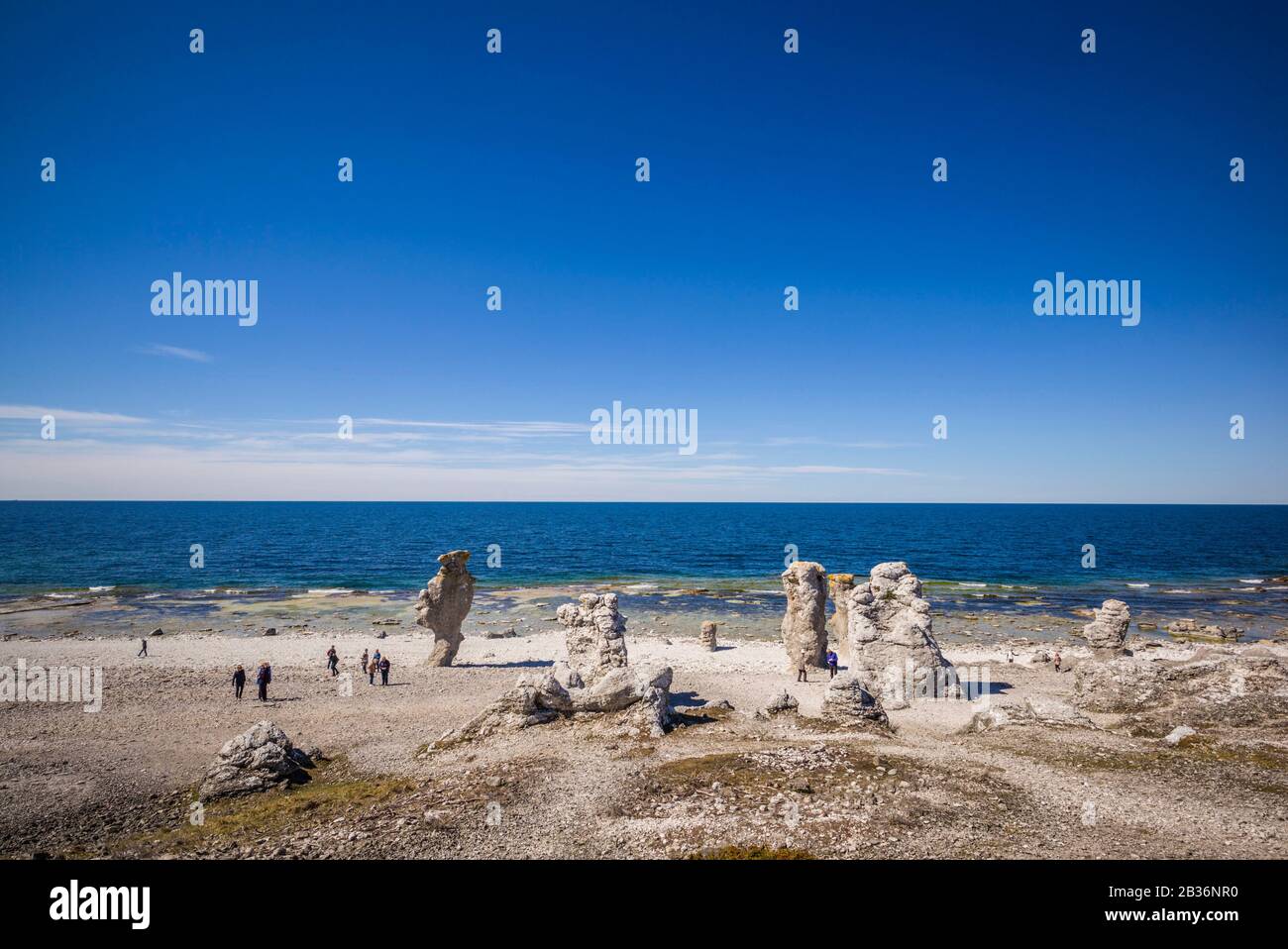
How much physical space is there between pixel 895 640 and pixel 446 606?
83.3 feet

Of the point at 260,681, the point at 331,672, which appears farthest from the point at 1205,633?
the point at 260,681

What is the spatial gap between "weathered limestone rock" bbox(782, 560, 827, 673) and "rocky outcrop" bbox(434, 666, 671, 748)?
13.7 metres

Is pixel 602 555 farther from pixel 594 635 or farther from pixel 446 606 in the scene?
pixel 594 635

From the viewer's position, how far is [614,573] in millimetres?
85375

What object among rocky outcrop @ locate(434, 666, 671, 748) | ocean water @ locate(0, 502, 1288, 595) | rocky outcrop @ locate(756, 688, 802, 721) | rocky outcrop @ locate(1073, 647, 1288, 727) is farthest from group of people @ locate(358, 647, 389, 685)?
ocean water @ locate(0, 502, 1288, 595)

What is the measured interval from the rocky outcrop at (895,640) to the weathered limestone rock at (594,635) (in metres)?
11.3

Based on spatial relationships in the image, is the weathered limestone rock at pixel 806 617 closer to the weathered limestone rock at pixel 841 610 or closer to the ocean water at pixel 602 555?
the weathered limestone rock at pixel 841 610

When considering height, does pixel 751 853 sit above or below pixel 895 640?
below

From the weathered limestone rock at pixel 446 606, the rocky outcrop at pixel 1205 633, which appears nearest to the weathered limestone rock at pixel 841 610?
the weathered limestone rock at pixel 446 606

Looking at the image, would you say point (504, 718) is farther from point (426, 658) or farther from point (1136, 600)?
point (1136, 600)

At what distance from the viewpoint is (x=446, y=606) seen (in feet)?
126

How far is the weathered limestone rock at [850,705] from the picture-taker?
2327 cm
